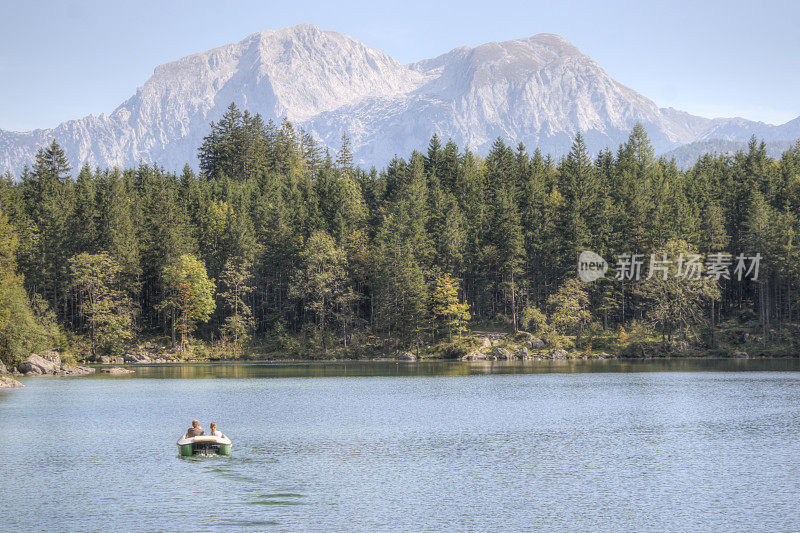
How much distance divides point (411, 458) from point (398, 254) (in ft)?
258

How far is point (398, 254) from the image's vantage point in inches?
4705

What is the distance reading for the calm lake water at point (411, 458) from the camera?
30.5 metres

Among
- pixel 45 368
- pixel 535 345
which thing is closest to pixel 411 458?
pixel 45 368

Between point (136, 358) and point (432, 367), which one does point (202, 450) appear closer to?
point (432, 367)

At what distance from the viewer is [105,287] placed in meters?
118

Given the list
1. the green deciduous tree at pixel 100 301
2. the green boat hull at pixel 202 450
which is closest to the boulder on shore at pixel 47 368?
the green deciduous tree at pixel 100 301

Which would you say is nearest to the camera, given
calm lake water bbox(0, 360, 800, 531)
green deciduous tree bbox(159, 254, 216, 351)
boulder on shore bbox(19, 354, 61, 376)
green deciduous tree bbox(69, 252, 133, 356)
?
calm lake water bbox(0, 360, 800, 531)

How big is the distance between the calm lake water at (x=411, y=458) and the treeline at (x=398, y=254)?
41.2 m

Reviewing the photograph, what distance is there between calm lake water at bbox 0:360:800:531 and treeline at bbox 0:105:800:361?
4118 centimetres

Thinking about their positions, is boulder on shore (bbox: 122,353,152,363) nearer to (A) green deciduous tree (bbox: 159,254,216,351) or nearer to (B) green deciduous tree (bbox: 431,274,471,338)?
(A) green deciduous tree (bbox: 159,254,216,351)

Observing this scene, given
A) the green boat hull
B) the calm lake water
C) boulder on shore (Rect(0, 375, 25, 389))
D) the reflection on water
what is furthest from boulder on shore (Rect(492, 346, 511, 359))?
the green boat hull

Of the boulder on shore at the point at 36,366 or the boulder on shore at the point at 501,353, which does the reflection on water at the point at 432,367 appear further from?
the boulder on shore at the point at 36,366

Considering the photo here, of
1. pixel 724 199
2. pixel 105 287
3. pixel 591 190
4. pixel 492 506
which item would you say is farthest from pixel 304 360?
pixel 492 506

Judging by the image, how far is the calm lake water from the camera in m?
30.5
